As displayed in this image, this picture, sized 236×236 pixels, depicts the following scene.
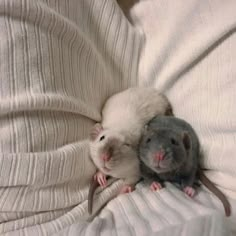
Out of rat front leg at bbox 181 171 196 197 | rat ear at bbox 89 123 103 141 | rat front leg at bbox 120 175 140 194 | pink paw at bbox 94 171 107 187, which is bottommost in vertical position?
rat front leg at bbox 120 175 140 194

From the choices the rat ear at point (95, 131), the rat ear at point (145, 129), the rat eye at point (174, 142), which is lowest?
the rat ear at point (95, 131)

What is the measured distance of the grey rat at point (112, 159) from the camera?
0.81m

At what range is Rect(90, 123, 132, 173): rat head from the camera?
2.66 ft

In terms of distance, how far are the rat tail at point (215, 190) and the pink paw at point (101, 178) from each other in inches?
7.2

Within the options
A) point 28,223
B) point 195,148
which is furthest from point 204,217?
point 28,223

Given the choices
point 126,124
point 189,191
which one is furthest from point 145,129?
point 189,191

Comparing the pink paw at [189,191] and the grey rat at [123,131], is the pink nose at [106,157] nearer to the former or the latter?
the grey rat at [123,131]

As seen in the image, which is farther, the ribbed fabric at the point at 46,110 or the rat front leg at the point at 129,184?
the rat front leg at the point at 129,184

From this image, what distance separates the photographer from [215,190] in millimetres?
830

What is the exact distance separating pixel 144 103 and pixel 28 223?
32cm

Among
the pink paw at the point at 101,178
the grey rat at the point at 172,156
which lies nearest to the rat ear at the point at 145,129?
the grey rat at the point at 172,156

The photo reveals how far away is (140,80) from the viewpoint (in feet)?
3.20

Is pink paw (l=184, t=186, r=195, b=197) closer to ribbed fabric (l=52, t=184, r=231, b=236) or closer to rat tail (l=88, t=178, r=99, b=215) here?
ribbed fabric (l=52, t=184, r=231, b=236)

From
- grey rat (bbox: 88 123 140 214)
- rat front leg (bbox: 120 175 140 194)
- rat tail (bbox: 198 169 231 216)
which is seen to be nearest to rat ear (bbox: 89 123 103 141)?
grey rat (bbox: 88 123 140 214)
